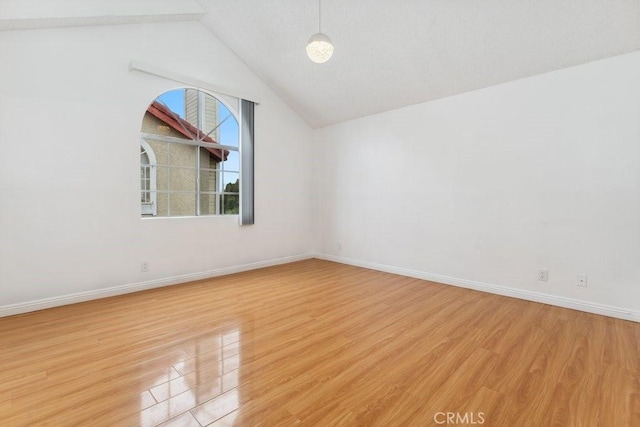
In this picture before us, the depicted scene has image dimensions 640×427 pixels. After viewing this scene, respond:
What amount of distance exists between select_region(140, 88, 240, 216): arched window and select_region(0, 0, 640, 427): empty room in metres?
0.03

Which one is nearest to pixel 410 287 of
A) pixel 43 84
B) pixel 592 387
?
pixel 592 387

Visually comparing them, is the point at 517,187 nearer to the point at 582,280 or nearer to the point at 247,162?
the point at 582,280

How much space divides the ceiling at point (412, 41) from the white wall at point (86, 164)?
0.80 meters

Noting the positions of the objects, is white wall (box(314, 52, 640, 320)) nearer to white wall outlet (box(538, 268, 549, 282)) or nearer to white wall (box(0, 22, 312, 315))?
white wall outlet (box(538, 268, 549, 282))

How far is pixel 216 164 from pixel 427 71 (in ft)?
10.6

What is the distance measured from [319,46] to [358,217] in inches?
110

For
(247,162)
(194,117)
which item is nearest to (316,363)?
(247,162)

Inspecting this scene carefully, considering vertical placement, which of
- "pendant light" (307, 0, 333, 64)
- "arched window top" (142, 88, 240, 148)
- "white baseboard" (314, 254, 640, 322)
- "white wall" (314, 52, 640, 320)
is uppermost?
"pendant light" (307, 0, 333, 64)

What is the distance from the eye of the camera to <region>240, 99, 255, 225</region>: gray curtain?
4426 millimetres

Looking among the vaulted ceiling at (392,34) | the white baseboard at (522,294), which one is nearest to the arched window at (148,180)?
the vaulted ceiling at (392,34)

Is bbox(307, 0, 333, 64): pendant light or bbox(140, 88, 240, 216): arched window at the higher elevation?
bbox(307, 0, 333, 64): pendant light

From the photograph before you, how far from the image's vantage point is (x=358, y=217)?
16.0ft

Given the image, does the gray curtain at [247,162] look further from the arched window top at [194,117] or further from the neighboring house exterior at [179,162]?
the neighboring house exterior at [179,162]

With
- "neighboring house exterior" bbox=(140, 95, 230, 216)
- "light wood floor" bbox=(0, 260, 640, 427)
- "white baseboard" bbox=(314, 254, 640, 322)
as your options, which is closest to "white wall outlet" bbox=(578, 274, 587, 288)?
"white baseboard" bbox=(314, 254, 640, 322)
